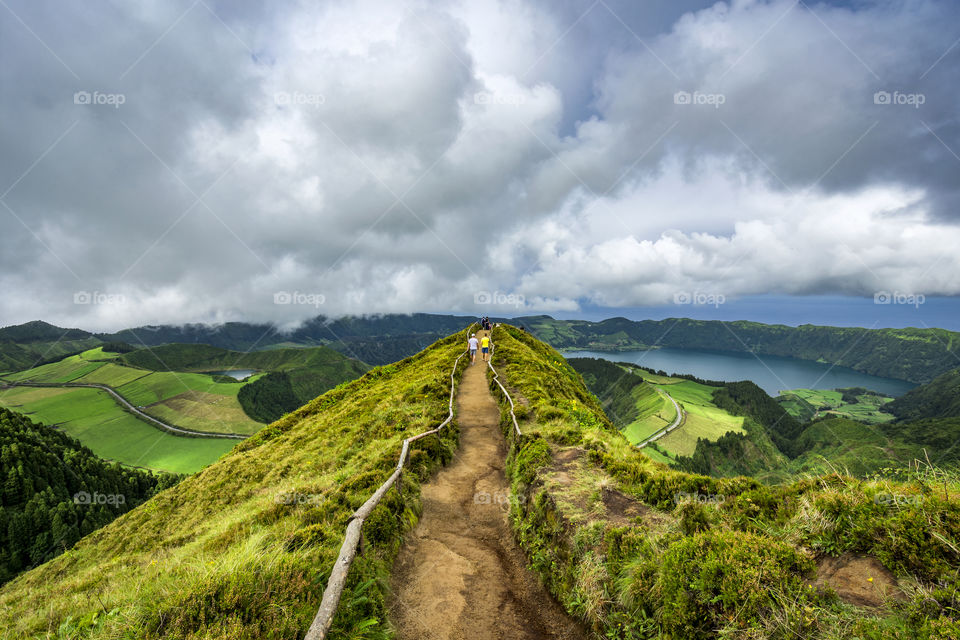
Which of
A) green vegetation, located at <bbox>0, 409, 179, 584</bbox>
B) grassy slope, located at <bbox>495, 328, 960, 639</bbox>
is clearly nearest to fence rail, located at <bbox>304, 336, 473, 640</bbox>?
grassy slope, located at <bbox>495, 328, 960, 639</bbox>

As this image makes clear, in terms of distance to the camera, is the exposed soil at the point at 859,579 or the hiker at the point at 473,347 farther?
the hiker at the point at 473,347

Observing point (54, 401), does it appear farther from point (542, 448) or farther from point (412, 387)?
point (542, 448)

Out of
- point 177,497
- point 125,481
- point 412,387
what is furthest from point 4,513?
point 412,387

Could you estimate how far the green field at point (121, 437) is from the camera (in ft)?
424

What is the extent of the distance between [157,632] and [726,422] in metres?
171

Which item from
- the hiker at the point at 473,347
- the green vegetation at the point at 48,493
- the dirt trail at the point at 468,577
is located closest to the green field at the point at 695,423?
the hiker at the point at 473,347

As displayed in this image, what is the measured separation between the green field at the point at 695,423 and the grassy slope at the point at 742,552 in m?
→ 117

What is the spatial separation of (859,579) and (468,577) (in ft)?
22.6

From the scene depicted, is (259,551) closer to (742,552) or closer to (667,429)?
(742,552)

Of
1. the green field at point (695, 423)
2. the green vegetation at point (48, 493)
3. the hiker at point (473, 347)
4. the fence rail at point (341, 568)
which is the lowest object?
the green field at point (695, 423)

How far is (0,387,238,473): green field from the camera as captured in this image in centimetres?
12911

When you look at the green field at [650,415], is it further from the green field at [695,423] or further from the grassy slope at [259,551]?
the grassy slope at [259,551]

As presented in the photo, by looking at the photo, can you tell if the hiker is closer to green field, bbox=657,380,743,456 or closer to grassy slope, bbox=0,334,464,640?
grassy slope, bbox=0,334,464,640

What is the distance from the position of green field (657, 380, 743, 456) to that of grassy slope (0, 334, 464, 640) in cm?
11362
